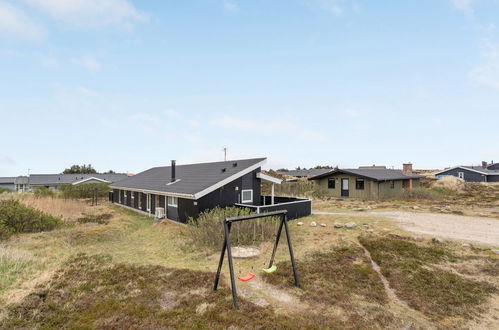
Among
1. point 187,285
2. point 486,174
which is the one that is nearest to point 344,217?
point 187,285

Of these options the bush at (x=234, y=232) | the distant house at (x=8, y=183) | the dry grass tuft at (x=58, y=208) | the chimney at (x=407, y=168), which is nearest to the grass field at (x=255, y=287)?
the bush at (x=234, y=232)

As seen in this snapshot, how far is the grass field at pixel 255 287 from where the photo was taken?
211 inches

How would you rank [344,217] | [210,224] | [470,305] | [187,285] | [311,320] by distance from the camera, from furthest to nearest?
[344,217], [210,224], [187,285], [470,305], [311,320]

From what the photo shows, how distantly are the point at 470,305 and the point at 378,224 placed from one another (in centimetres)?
933

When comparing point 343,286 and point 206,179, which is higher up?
point 206,179

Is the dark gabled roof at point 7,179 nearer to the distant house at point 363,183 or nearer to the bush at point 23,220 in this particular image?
the bush at point 23,220

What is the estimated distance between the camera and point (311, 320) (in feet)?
17.1

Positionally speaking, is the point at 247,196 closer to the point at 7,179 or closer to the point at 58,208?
the point at 58,208

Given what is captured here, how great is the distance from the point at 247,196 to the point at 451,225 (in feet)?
37.5

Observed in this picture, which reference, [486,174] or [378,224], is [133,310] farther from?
[486,174]

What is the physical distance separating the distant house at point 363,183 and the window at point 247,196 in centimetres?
1659

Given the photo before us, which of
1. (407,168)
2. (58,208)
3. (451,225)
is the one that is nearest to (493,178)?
(407,168)

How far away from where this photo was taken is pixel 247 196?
17.1 metres

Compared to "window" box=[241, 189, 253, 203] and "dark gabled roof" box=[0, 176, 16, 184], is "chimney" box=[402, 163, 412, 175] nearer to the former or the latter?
"window" box=[241, 189, 253, 203]
